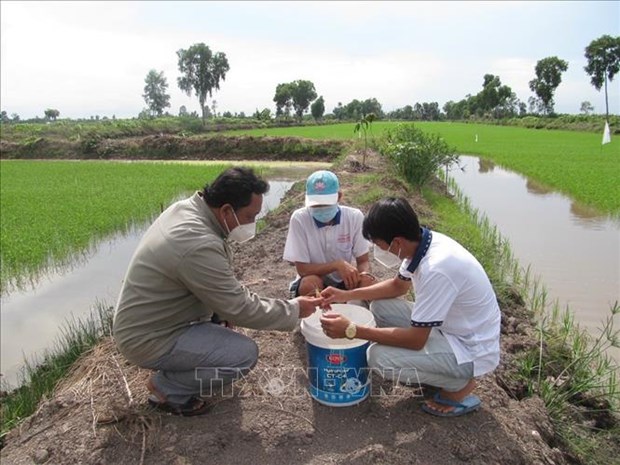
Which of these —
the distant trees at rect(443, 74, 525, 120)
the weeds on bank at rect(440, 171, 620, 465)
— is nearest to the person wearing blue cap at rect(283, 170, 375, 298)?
the weeds on bank at rect(440, 171, 620, 465)

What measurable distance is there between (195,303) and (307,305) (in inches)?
23.2

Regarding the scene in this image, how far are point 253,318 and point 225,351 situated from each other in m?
0.27

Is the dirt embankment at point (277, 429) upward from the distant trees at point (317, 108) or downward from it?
downward

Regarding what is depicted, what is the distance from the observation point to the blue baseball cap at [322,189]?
2.91m

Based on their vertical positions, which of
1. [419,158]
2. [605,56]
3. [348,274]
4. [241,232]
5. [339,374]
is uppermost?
[605,56]

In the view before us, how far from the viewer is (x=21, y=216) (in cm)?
885

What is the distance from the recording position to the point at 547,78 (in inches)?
1905

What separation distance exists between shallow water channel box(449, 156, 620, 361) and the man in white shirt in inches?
82.0

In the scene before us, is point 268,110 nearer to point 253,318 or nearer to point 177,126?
A: point 177,126

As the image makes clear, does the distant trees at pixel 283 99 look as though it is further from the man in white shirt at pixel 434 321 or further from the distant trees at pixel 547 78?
the man in white shirt at pixel 434 321

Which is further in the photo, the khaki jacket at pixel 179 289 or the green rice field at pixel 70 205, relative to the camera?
the green rice field at pixel 70 205

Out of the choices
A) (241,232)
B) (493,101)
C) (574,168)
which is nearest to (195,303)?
(241,232)

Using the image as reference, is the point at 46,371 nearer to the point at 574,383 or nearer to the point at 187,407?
the point at 187,407

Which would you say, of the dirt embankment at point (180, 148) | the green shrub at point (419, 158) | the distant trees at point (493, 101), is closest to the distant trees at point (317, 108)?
the distant trees at point (493, 101)
